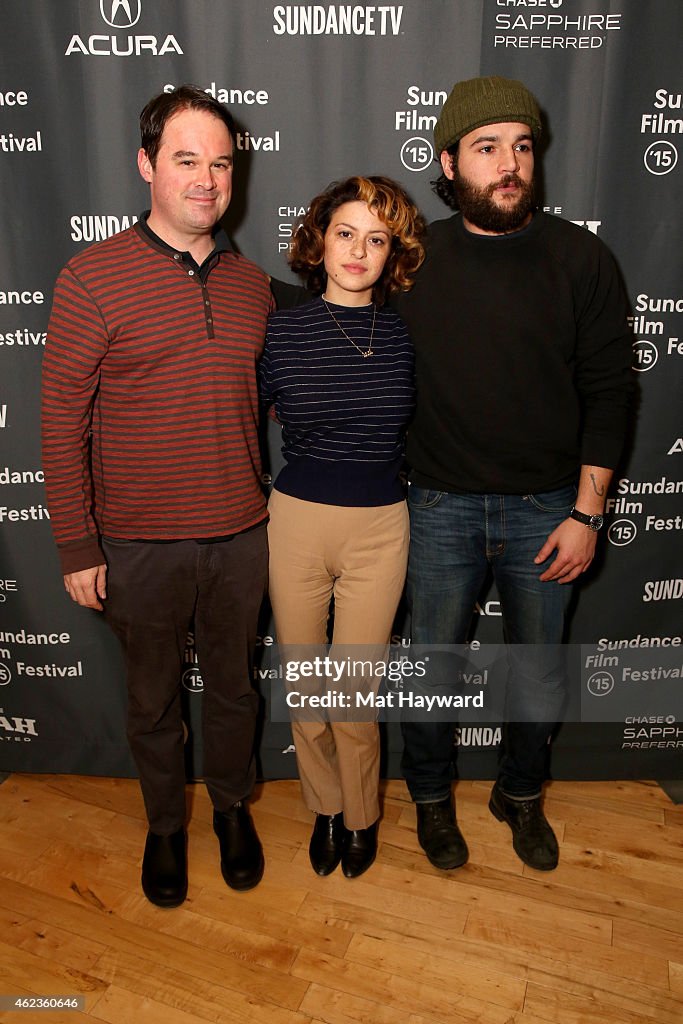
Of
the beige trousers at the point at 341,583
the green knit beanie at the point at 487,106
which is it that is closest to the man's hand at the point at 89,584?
the beige trousers at the point at 341,583

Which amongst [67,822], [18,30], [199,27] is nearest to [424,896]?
[67,822]

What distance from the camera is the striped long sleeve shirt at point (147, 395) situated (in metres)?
1.78

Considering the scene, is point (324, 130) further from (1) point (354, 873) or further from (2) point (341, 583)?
(1) point (354, 873)

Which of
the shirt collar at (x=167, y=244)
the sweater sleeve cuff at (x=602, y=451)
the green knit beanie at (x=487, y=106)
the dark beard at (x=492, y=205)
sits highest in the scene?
the green knit beanie at (x=487, y=106)

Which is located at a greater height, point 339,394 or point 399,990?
point 339,394

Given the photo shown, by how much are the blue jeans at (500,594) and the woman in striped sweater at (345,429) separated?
0.37 ft

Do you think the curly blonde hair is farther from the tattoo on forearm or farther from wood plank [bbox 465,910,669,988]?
wood plank [bbox 465,910,669,988]

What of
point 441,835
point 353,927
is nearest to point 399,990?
point 353,927

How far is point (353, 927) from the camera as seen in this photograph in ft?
6.67

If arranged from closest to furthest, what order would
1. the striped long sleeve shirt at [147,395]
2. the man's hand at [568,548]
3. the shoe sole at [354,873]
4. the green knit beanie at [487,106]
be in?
the striped long sleeve shirt at [147,395]
the green knit beanie at [487,106]
the man's hand at [568,548]
the shoe sole at [354,873]

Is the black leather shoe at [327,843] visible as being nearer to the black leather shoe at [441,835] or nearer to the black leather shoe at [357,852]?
the black leather shoe at [357,852]

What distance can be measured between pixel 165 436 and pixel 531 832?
159cm

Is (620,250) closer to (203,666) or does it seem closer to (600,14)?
(600,14)

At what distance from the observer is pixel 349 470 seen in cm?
195
